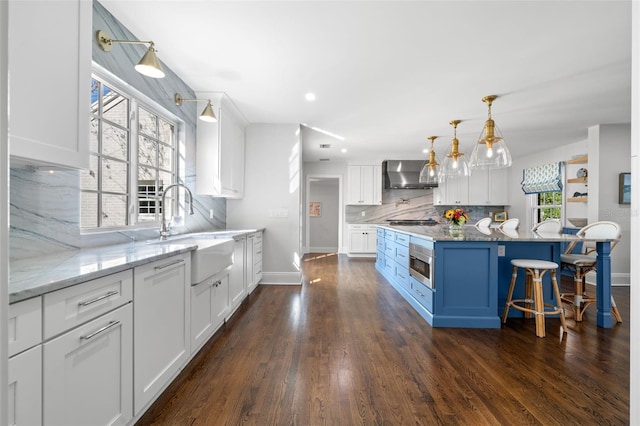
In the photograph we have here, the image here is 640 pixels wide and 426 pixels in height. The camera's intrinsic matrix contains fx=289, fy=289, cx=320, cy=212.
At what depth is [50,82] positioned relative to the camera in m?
1.19


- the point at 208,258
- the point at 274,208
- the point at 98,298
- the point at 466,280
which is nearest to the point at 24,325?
the point at 98,298

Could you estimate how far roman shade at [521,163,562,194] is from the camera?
573 cm

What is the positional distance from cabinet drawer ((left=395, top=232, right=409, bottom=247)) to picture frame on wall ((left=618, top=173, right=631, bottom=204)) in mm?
3522

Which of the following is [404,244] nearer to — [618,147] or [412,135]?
[412,135]

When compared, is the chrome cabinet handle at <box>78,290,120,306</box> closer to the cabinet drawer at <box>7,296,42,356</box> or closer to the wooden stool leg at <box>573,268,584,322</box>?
the cabinet drawer at <box>7,296,42,356</box>

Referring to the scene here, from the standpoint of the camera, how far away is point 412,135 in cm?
529

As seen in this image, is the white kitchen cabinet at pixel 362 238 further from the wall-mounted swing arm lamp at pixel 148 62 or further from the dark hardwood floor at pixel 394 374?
the wall-mounted swing arm lamp at pixel 148 62

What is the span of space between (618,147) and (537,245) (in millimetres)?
3021

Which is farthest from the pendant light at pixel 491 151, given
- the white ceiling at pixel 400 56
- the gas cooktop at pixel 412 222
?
the gas cooktop at pixel 412 222

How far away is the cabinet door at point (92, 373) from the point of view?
0.98m

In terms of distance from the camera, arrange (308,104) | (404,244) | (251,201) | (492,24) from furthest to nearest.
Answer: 1. (251,201)
2. (404,244)
3. (308,104)
4. (492,24)

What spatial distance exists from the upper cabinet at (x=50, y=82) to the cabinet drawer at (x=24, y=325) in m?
0.56

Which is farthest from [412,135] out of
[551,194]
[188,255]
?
[188,255]

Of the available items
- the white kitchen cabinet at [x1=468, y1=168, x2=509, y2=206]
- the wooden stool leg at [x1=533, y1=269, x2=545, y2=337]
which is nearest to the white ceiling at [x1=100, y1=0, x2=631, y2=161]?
the wooden stool leg at [x1=533, y1=269, x2=545, y2=337]
